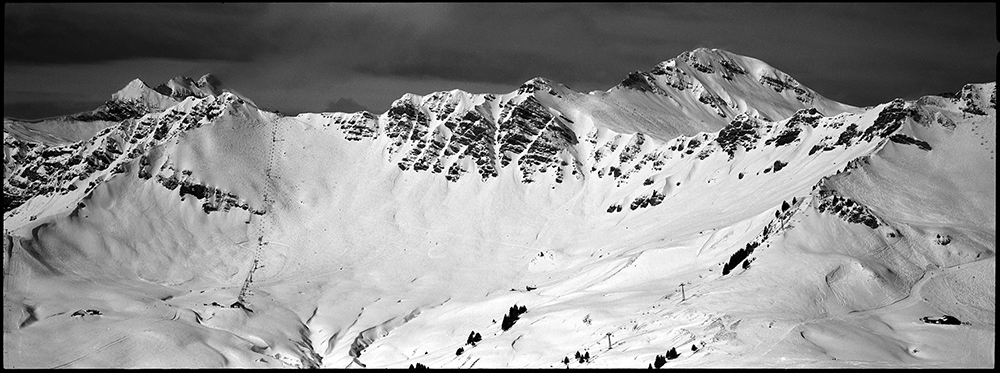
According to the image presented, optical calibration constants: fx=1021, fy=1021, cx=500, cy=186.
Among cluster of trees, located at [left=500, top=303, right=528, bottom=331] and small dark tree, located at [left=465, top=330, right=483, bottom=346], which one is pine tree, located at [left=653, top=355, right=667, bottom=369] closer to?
small dark tree, located at [left=465, top=330, right=483, bottom=346]

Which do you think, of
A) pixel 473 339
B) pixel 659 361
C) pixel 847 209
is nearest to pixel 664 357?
pixel 659 361

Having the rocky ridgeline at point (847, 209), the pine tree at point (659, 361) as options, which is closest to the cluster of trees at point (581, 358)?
the pine tree at point (659, 361)

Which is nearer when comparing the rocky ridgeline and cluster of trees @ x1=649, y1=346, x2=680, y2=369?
cluster of trees @ x1=649, y1=346, x2=680, y2=369

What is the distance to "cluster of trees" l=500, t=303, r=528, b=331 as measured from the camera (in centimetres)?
14538

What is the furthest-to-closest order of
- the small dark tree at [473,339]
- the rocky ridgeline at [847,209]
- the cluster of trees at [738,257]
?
the rocky ridgeline at [847,209] → the cluster of trees at [738,257] → the small dark tree at [473,339]

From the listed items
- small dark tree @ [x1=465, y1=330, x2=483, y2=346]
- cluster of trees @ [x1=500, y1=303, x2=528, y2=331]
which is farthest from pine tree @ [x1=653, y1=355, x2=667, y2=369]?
cluster of trees @ [x1=500, y1=303, x2=528, y2=331]

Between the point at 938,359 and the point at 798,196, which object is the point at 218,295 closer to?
the point at 798,196

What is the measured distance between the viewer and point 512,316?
493ft

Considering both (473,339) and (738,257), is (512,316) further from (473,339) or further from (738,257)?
(738,257)

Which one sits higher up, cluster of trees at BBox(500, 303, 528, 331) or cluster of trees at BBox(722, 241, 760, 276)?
cluster of trees at BBox(722, 241, 760, 276)

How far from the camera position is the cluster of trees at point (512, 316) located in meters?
145

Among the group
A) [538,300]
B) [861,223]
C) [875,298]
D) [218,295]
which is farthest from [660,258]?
[218,295]

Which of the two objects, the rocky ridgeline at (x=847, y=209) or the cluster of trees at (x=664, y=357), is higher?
the rocky ridgeline at (x=847, y=209)

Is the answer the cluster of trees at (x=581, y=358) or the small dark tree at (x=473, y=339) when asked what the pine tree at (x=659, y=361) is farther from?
the small dark tree at (x=473, y=339)
